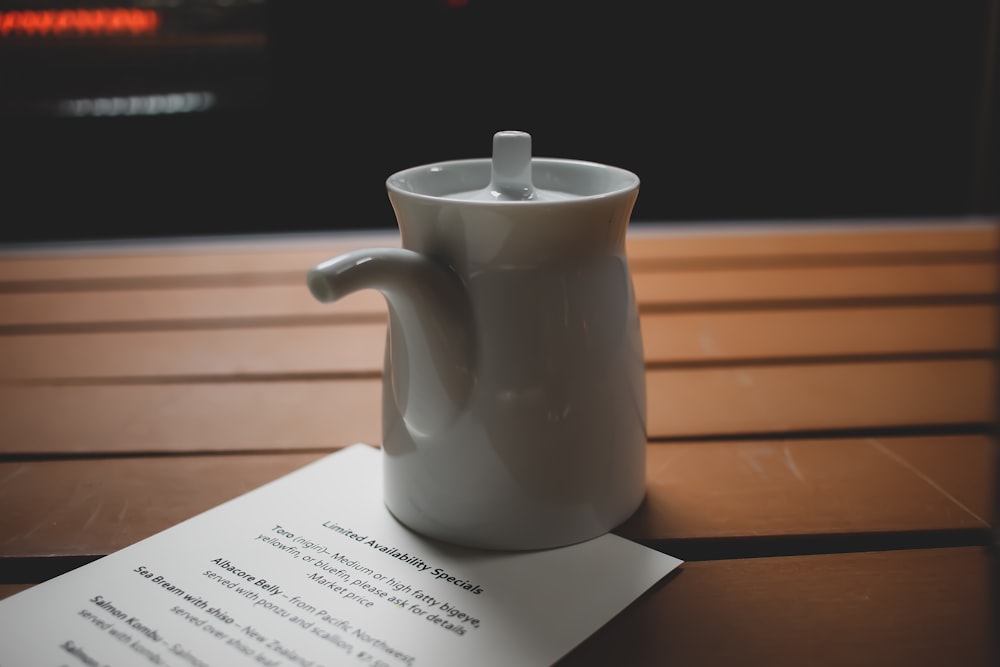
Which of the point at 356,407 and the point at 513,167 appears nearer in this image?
the point at 513,167

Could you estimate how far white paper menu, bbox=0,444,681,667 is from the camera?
0.34 m

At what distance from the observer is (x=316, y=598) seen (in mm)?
371

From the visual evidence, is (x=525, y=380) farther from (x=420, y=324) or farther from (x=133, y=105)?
(x=133, y=105)

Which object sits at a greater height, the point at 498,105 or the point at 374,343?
the point at 498,105

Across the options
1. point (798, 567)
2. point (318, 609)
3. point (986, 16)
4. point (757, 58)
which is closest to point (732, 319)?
point (798, 567)

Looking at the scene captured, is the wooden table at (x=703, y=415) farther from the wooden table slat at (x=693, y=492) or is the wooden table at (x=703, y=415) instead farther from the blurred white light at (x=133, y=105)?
the blurred white light at (x=133, y=105)

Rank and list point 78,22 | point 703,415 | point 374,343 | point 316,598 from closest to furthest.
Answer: point 316,598 < point 703,415 < point 374,343 < point 78,22

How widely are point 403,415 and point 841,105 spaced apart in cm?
166

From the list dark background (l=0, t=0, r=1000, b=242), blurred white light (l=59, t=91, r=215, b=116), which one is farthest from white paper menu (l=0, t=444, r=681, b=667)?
blurred white light (l=59, t=91, r=215, b=116)

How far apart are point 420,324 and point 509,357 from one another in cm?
4

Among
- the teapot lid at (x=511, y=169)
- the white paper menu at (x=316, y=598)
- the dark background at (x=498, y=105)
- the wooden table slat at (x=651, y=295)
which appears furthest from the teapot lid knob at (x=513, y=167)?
the dark background at (x=498, y=105)

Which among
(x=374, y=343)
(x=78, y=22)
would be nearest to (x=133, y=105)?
(x=78, y=22)

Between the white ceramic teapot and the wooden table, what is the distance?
0.18 feet

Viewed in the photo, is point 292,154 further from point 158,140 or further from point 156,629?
point 156,629
